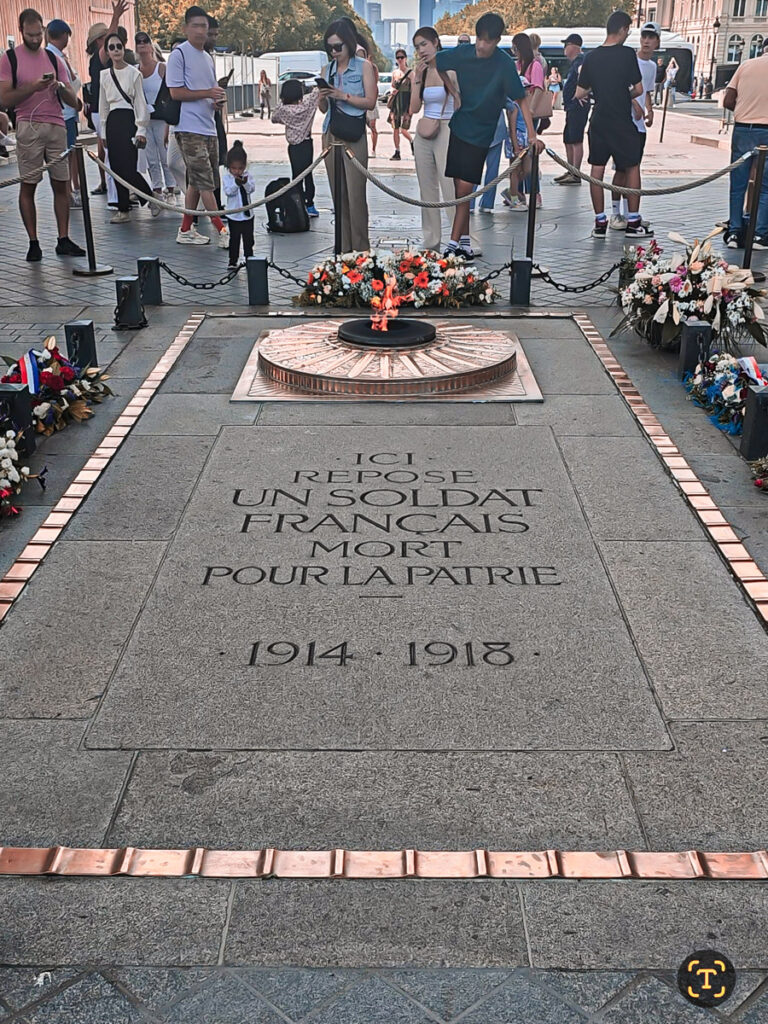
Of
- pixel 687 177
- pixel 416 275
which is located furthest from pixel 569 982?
pixel 687 177

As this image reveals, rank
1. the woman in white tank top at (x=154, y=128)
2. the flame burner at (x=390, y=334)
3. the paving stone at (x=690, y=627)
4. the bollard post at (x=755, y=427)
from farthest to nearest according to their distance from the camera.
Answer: the woman in white tank top at (x=154, y=128), the flame burner at (x=390, y=334), the bollard post at (x=755, y=427), the paving stone at (x=690, y=627)

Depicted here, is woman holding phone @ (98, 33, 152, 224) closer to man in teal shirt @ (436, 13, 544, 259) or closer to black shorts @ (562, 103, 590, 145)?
man in teal shirt @ (436, 13, 544, 259)

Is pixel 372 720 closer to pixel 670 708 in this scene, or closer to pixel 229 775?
pixel 229 775

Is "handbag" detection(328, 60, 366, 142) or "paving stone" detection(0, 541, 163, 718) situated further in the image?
"handbag" detection(328, 60, 366, 142)

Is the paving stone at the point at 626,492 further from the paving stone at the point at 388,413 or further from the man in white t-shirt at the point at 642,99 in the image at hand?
the man in white t-shirt at the point at 642,99

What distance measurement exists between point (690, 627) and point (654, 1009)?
1723 mm

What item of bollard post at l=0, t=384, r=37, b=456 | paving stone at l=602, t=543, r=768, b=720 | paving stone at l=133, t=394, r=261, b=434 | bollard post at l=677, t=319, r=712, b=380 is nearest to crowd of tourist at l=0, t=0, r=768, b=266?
bollard post at l=677, t=319, r=712, b=380

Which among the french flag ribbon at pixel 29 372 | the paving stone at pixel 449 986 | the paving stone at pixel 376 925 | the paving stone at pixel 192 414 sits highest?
the french flag ribbon at pixel 29 372

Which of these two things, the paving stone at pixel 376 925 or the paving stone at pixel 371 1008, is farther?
the paving stone at pixel 376 925

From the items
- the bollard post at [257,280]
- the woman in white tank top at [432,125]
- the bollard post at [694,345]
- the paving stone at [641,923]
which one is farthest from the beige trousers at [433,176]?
the paving stone at [641,923]

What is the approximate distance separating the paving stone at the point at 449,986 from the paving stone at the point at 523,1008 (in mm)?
19

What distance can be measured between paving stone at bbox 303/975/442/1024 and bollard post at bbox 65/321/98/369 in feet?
16.3

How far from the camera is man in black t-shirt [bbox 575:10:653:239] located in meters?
10.3

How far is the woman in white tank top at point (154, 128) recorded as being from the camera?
11.7m
